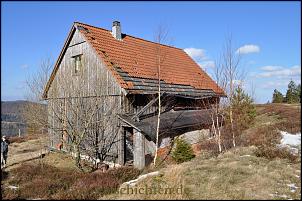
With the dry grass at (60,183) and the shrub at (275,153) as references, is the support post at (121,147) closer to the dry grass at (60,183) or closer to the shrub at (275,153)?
the dry grass at (60,183)

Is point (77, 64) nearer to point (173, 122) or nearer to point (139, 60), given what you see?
point (139, 60)

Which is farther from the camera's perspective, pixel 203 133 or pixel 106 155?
pixel 203 133

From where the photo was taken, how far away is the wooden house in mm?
15156

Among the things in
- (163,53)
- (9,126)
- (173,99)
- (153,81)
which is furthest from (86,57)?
(9,126)

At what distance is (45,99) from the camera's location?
2170cm

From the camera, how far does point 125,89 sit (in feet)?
48.8

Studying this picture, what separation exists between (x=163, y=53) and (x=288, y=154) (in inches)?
540

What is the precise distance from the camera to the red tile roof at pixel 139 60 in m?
16.6

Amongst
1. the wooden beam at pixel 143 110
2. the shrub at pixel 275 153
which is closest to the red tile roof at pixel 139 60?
the wooden beam at pixel 143 110

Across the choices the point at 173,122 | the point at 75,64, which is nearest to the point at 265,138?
the point at 173,122

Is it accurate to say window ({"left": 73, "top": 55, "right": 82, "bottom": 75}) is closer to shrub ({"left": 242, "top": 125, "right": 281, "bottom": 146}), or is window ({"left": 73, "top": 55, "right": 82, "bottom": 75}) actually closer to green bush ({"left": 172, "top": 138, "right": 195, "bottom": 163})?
green bush ({"left": 172, "top": 138, "right": 195, "bottom": 163})

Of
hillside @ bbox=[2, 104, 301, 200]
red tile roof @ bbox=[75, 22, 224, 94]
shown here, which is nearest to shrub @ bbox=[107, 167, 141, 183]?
hillside @ bbox=[2, 104, 301, 200]

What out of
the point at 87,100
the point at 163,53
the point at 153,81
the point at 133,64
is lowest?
the point at 87,100

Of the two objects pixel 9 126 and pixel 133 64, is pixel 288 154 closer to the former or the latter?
pixel 133 64
